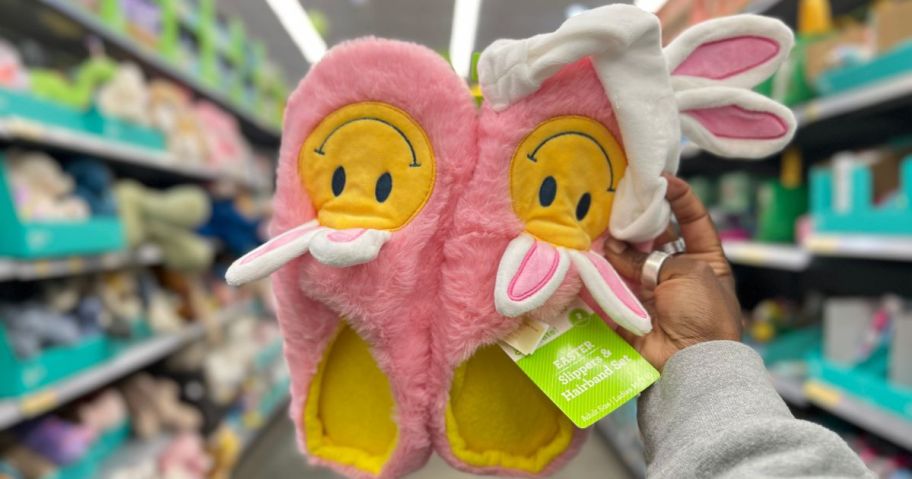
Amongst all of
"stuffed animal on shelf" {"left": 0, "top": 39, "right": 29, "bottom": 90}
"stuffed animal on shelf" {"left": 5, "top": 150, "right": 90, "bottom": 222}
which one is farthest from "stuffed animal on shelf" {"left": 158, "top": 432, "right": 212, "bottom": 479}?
"stuffed animal on shelf" {"left": 0, "top": 39, "right": 29, "bottom": 90}

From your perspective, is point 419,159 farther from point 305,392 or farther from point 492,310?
point 305,392

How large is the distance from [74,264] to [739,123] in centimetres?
169

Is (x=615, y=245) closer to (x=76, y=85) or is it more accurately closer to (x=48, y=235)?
(x=48, y=235)

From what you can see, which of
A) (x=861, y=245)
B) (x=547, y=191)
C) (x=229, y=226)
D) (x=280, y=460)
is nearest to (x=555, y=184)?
(x=547, y=191)

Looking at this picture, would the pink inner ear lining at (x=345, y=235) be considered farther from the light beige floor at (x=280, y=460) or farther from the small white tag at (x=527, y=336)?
the light beige floor at (x=280, y=460)

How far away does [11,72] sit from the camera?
56.4 inches

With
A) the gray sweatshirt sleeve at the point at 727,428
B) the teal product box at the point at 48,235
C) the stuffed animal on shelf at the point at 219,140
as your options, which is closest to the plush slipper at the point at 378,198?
the gray sweatshirt sleeve at the point at 727,428

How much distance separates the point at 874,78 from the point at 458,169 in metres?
1.37

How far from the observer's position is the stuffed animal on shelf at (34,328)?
141 centimetres

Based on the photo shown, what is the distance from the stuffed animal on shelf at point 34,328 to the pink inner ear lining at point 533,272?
1.45m

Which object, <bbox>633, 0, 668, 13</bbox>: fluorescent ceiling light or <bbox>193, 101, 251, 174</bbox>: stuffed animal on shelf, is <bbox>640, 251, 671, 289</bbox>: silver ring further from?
<bbox>193, 101, 251, 174</bbox>: stuffed animal on shelf

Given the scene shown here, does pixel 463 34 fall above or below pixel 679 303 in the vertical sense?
above

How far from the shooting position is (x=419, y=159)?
1.58 feet

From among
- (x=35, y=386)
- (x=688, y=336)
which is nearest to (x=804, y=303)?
(x=688, y=336)
